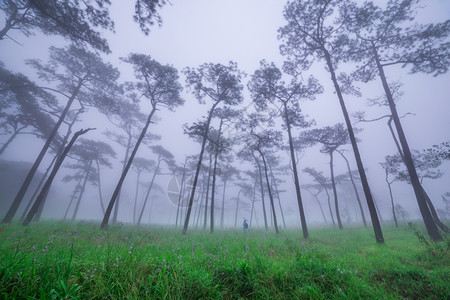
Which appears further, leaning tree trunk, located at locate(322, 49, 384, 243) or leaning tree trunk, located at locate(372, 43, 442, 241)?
leaning tree trunk, located at locate(372, 43, 442, 241)

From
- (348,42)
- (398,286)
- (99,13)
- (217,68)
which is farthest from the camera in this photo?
(217,68)

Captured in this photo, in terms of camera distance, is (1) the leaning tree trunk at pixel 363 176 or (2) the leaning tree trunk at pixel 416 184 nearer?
(1) the leaning tree trunk at pixel 363 176

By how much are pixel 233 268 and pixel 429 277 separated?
14.3ft

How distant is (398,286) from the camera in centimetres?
343

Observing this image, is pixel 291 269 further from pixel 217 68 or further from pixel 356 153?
pixel 217 68

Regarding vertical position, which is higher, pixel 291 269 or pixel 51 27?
pixel 51 27

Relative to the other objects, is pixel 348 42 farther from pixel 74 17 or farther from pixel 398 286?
pixel 74 17

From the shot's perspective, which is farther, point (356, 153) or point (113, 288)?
point (356, 153)

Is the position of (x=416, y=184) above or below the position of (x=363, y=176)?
below

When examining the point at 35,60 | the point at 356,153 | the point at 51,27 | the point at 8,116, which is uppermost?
the point at 35,60

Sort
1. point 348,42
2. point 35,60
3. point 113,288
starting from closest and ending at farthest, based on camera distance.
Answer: point 113,288
point 348,42
point 35,60

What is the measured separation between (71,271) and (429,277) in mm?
7051

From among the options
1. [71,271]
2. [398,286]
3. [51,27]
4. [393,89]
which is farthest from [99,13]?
[393,89]

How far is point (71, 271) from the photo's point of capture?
2473mm
